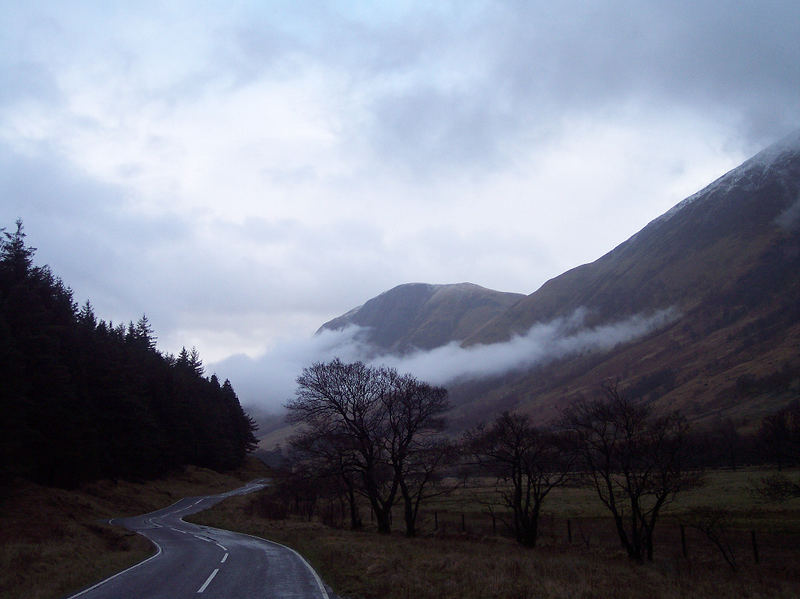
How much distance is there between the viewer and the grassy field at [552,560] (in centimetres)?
1399

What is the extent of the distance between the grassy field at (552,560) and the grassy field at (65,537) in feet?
22.3

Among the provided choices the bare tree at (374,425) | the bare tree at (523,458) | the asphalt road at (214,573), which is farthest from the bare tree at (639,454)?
the asphalt road at (214,573)

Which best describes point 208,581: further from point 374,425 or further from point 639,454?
point 374,425

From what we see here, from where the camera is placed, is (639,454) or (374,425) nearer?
(639,454)

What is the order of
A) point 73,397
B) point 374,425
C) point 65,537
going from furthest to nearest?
point 73,397 → point 374,425 → point 65,537

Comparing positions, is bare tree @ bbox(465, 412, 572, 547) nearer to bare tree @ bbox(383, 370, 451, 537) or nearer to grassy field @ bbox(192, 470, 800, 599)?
grassy field @ bbox(192, 470, 800, 599)

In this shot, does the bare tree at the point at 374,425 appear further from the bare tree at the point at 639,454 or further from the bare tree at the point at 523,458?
the bare tree at the point at 639,454

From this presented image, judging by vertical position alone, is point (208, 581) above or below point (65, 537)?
above

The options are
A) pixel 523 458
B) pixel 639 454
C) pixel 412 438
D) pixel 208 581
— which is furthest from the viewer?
pixel 412 438

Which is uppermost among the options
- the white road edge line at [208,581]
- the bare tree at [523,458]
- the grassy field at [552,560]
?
the bare tree at [523,458]

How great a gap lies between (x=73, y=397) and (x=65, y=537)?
13492 mm

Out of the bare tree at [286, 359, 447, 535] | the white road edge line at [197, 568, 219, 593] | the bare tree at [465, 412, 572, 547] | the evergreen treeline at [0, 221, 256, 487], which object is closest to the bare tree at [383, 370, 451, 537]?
the bare tree at [286, 359, 447, 535]

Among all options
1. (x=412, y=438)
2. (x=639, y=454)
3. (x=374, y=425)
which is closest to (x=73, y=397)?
(x=374, y=425)

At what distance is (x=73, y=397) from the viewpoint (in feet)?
123
